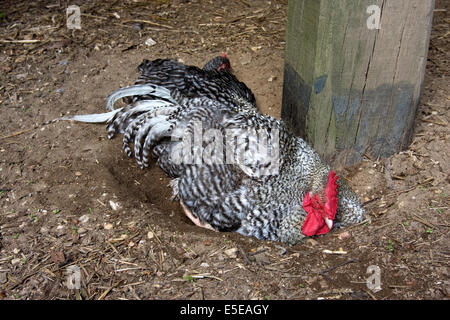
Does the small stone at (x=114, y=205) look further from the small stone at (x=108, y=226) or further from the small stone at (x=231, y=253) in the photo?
the small stone at (x=231, y=253)

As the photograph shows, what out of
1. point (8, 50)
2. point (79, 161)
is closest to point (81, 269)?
point (79, 161)

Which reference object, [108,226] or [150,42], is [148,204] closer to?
[108,226]

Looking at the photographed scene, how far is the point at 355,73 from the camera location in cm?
349

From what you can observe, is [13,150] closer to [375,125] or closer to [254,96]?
[254,96]

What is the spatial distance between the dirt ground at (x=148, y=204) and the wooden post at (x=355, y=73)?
1.05ft

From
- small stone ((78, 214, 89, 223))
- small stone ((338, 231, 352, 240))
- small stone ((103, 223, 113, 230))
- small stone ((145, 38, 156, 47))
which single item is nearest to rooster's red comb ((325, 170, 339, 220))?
small stone ((338, 231, 352, 240))

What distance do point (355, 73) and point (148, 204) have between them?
220cm

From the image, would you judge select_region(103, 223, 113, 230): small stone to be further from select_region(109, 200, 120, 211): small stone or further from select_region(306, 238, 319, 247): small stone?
select_region(306, 238, 319, 247): small stone

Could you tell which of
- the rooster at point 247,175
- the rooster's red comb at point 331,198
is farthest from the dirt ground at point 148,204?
the rooster's red comb at point 331,198

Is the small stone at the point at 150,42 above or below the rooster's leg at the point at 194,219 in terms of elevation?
above

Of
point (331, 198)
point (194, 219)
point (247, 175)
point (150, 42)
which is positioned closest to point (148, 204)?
point (194, 219)

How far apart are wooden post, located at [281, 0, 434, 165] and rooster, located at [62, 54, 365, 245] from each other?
0.36m

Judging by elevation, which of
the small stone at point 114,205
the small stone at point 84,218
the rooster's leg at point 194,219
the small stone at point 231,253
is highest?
the small stone at point 114,205

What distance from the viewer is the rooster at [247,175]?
11.4 ft
